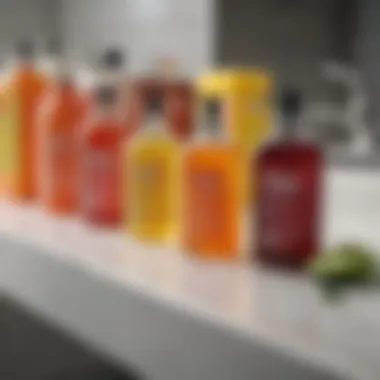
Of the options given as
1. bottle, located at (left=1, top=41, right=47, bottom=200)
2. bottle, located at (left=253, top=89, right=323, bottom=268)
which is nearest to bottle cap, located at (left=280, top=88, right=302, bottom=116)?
bottle, located at (left=253, top=89, right=323, bottom=268)

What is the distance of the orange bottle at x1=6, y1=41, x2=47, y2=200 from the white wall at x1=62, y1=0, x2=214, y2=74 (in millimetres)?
866

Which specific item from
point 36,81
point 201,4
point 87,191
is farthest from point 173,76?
point 87,191

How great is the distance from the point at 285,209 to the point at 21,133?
1.69 feet

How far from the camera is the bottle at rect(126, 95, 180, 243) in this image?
0.85 meters

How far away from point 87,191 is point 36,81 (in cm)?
26

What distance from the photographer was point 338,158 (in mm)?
1841

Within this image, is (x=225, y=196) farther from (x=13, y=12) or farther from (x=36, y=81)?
(x=13, y=12)

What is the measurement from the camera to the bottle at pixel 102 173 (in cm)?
92

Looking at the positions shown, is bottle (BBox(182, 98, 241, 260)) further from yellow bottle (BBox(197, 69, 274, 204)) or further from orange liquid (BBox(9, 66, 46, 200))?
orange liquid (BBox(9, 66, 46, 200))

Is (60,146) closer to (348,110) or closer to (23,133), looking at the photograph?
(23,133)

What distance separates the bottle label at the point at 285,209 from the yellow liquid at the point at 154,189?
0.50ft

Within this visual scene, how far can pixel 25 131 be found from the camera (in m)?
1.12

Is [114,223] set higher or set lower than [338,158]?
higher

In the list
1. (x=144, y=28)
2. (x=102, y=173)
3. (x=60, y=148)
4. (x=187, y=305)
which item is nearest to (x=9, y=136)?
(x=60, y=148)
